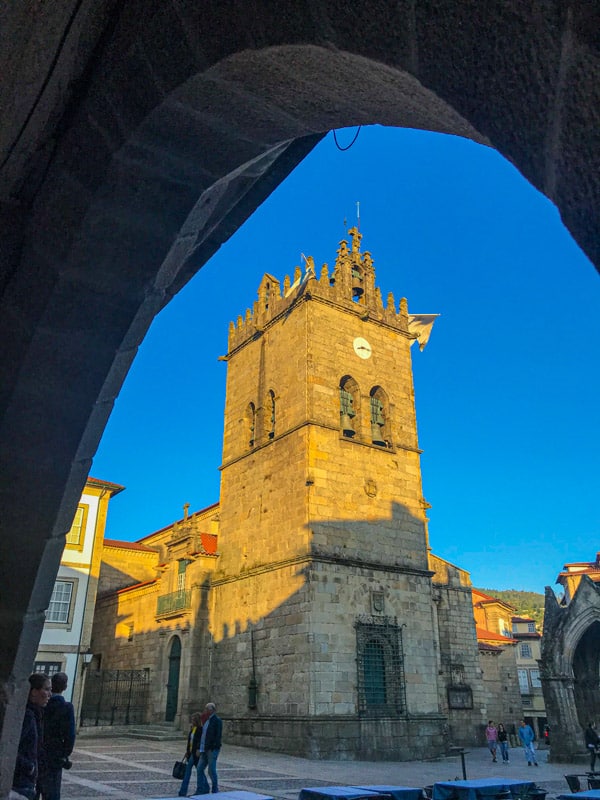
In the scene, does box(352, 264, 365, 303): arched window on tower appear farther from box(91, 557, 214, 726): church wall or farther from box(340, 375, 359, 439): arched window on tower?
box(91, 557, 214, 726): church wall

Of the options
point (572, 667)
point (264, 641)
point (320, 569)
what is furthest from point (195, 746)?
point (572, 667)

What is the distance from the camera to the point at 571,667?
56.5 ft

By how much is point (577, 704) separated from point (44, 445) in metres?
19.6

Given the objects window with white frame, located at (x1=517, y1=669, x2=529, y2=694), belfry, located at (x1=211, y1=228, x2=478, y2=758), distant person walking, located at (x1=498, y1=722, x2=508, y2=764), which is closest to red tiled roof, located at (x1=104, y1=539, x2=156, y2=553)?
belfry, located at (x1=211, y1=228, x2=478, y2=758)

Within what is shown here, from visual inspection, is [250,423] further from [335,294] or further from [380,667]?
[380,667]

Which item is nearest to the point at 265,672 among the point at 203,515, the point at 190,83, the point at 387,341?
the point at 387,341

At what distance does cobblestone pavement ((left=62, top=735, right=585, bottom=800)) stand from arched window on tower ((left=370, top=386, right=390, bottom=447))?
31.5 ft

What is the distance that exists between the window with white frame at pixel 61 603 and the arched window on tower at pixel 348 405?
11460 mm

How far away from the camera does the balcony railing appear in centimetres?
2159

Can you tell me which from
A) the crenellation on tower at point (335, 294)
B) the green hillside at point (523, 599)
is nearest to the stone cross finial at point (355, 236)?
the crenellation on tower at point (335, 294)

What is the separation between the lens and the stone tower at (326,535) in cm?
1698

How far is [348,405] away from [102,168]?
19.6 meters

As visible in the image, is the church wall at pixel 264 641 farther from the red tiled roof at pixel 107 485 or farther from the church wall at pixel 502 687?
the church wall at pixel 502 687

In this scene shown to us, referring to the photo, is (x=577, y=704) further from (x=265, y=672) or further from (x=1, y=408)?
(x=1, y=408)
